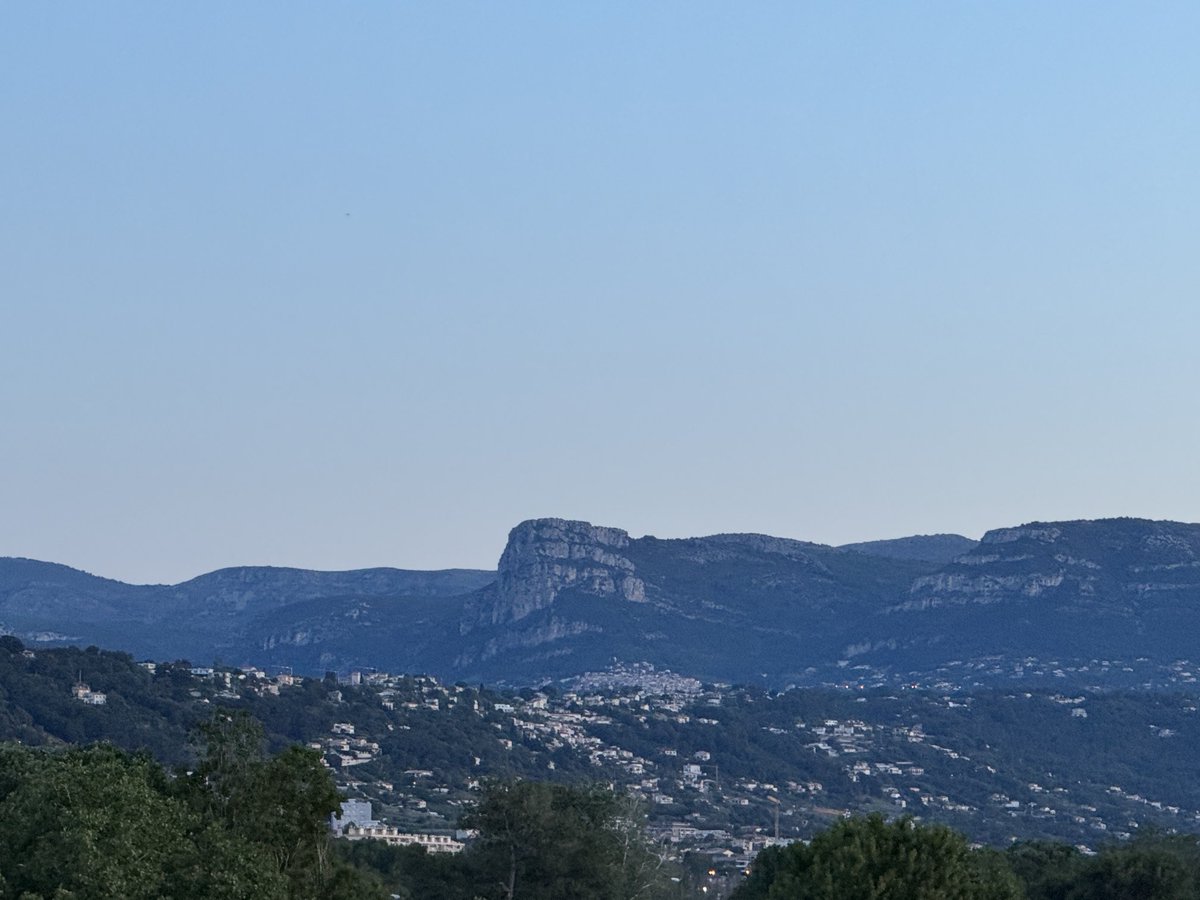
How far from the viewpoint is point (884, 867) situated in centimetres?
4047

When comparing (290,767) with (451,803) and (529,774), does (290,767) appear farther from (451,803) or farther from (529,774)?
(529,774)

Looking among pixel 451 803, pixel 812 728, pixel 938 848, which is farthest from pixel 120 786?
A: pixel 812 728

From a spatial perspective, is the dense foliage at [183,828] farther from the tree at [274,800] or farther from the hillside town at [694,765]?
the hillside town at [694,765]

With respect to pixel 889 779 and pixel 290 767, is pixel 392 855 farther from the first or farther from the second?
pixel 889 779

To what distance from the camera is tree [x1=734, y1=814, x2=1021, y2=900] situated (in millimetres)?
39594

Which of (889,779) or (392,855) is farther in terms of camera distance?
(889,779)

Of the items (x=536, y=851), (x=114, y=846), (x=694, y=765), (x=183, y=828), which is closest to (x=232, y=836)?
(x=183, y=828)

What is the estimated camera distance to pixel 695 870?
88812 mm

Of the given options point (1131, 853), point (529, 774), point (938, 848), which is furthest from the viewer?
point (529, 774)

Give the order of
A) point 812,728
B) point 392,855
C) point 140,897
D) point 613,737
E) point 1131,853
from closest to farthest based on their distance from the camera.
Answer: point 140,897
point 1131,853
point 392,855
point 613,737
point 812,728

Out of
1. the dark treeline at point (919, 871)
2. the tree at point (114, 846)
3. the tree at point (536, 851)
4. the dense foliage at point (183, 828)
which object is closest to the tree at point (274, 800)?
the dense foliage at point (183, 828)

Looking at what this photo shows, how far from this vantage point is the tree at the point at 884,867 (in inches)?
1559

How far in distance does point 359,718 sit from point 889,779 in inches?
1580

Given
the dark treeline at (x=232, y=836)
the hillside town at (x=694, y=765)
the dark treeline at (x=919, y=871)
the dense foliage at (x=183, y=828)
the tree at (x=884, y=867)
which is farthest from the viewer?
the hillside town at (x=694, y=765)
